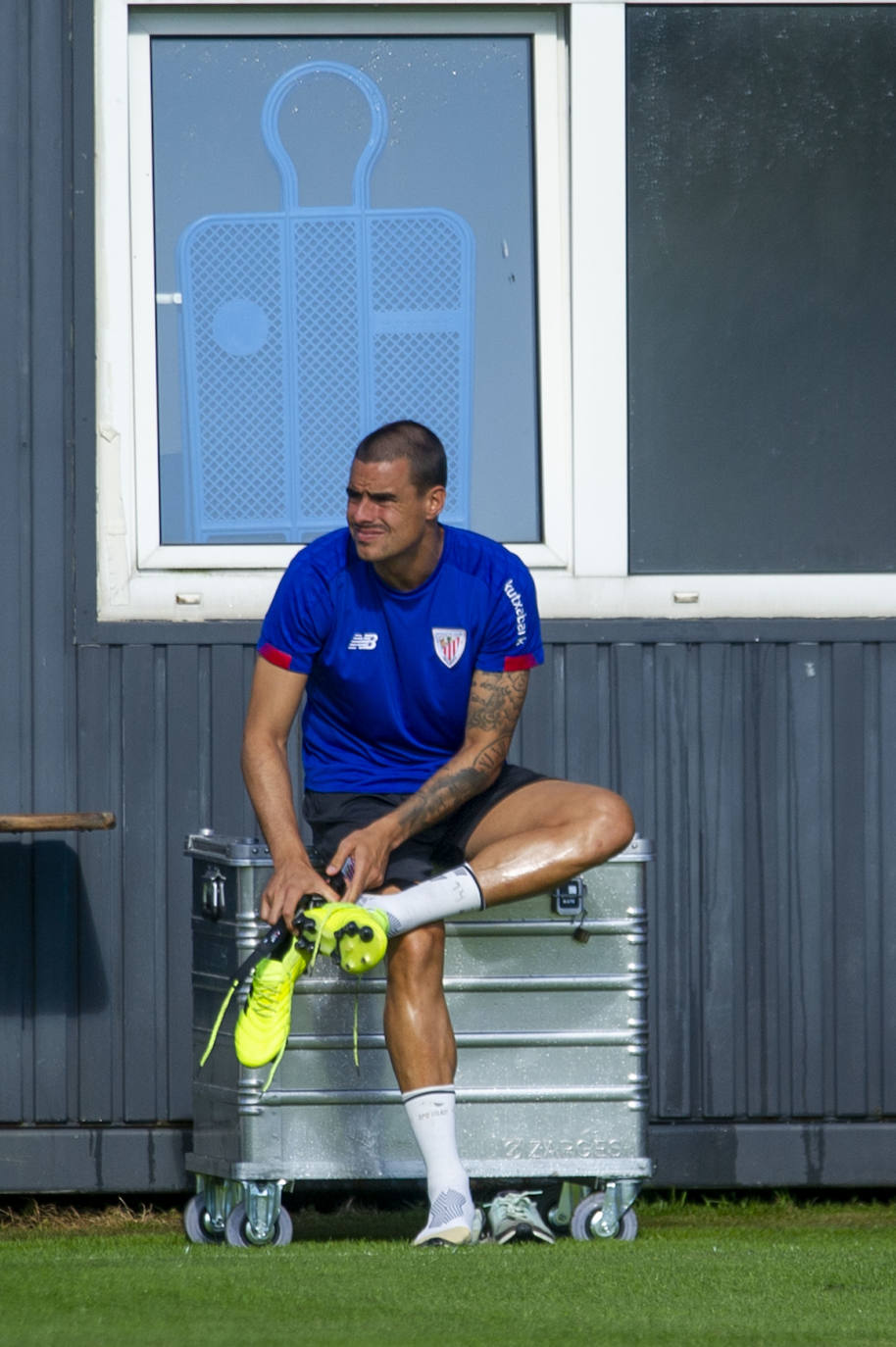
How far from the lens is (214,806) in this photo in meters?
5.07

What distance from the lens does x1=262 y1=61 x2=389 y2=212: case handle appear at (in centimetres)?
521

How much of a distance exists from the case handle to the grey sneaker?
2591mm

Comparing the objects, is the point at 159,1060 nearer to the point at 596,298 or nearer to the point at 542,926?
the point at 542,926

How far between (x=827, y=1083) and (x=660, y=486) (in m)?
1.63

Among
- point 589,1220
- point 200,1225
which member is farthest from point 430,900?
point 200,1225

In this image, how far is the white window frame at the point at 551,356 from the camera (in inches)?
200

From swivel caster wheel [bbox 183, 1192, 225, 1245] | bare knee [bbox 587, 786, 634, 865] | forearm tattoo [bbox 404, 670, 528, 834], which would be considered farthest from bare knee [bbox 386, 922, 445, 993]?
swivel caster wheel [bbox 183, 1192, 225, 1245]

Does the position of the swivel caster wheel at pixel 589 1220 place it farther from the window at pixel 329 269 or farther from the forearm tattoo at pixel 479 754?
the window at pixel 329 269

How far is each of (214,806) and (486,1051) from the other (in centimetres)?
112

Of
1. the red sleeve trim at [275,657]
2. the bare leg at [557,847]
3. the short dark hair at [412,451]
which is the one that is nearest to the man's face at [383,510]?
the short dark hair at [412,451]

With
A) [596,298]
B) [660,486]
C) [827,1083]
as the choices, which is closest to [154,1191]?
[827,1083]

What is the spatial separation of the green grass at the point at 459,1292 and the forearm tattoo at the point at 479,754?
3.06 feet

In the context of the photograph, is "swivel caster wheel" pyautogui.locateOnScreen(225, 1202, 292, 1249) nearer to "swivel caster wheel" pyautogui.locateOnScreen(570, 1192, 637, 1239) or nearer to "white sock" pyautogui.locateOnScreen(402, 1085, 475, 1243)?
"white sock" pyautogui.locateOnScreen(402, 1085, 475, 1243)

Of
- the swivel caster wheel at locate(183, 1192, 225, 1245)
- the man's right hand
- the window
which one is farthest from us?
the window
